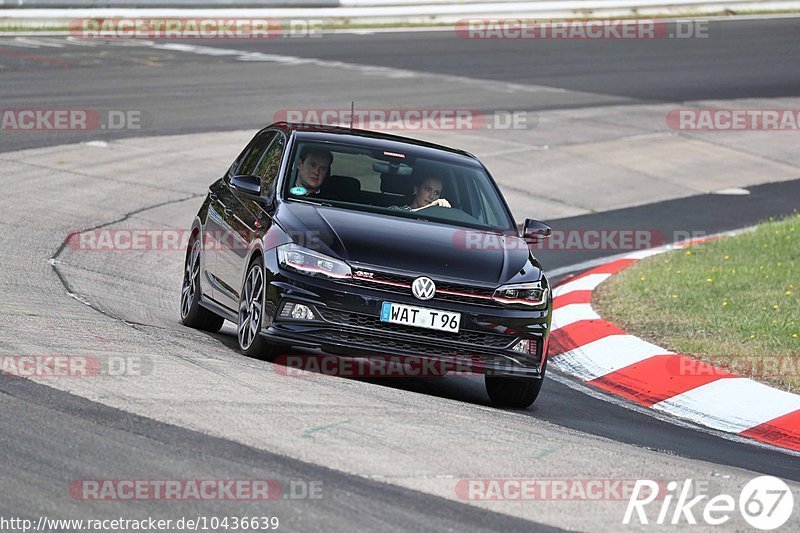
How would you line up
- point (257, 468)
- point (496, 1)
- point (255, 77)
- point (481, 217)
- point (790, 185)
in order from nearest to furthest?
point (257, 468)
point (481, 217)
point (790, 185)
point (255, 77)
point (496, 1)

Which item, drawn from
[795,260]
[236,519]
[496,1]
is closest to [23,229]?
[795,260]

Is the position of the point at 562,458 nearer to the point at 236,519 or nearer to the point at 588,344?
the point at 236,519

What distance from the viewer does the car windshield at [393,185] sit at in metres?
9.55

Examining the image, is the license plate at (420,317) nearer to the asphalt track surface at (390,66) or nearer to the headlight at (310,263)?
the headlight at (310,263)

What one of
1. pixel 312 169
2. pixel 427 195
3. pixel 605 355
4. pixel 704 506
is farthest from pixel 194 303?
pixel 704 506

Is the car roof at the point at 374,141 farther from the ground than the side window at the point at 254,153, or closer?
farther from the ground

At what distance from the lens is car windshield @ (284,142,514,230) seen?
955 cm

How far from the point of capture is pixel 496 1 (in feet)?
113

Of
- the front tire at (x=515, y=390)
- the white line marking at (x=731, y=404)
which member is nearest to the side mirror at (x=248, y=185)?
the front tire at (x=515, y=390)

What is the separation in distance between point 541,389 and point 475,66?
19.3m

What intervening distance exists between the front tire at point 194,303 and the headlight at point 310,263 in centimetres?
197

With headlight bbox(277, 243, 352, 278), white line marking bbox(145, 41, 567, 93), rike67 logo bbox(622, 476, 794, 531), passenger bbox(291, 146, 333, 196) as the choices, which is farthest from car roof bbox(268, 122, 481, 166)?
white line marking bbox(145, 41, 567, 93)

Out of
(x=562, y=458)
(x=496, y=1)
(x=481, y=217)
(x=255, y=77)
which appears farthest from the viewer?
(x=496, y=1)

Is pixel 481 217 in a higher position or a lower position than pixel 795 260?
higher
